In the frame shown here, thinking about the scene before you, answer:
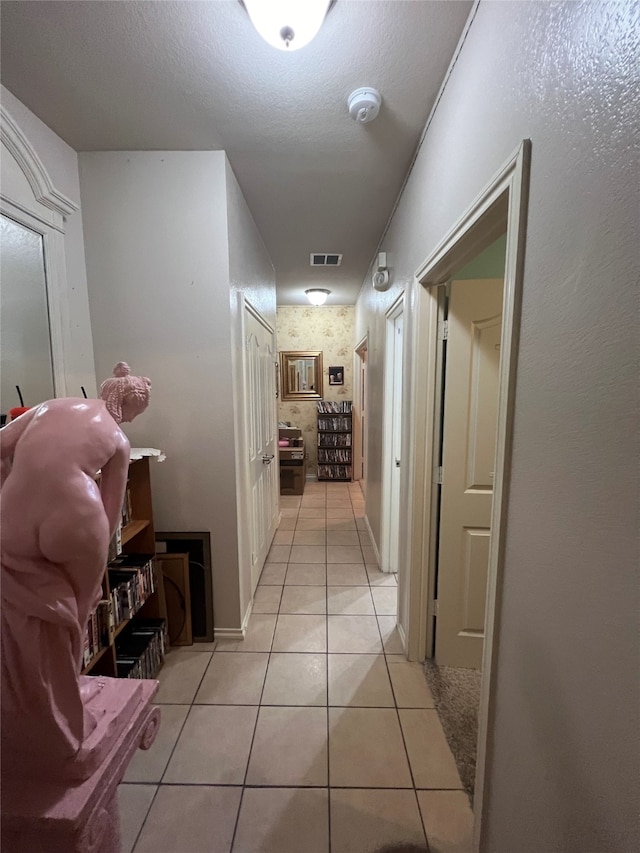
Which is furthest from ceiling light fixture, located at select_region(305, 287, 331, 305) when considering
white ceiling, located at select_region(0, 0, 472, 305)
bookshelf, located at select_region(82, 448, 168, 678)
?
bookshelf, located at select_region(82, 448, 168, 678)

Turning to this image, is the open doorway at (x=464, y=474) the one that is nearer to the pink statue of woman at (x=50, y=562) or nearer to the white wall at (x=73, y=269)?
the pink statue of woman at (x=50, y=562)

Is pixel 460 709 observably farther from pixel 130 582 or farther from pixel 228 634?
pixel 130 582

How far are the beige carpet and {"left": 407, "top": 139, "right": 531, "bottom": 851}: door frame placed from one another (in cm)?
15

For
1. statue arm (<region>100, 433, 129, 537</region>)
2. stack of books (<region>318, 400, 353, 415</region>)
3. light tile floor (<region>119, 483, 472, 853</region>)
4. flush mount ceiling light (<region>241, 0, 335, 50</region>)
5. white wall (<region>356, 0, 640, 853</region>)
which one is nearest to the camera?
white wall (<region>356, 0, 640, 853</region>)

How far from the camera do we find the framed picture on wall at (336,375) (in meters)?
5.44

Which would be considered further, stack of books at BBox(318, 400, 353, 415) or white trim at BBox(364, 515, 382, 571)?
stack of books at BBox(318, 400, 353, 415)

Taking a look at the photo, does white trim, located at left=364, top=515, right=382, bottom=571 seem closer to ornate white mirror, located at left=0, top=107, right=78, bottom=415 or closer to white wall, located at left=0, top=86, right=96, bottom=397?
white wall, located at left=0, top=86, right=96, bottom=397

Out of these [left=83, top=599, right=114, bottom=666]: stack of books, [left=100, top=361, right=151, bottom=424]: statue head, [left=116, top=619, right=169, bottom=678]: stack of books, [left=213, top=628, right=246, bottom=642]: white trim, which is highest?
[left=100, top=361, right=151, bottom=424]: statue head

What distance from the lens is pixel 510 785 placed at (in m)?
0.87

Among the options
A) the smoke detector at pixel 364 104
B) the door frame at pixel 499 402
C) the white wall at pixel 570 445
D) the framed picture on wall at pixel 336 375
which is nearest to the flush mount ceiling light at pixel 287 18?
the smoke detector at pixel 364 104

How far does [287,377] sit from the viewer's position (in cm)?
544

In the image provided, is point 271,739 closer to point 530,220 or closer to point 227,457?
point 227,457

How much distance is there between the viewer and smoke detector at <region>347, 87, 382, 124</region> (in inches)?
53.8

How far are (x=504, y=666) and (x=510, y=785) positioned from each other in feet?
0.90
